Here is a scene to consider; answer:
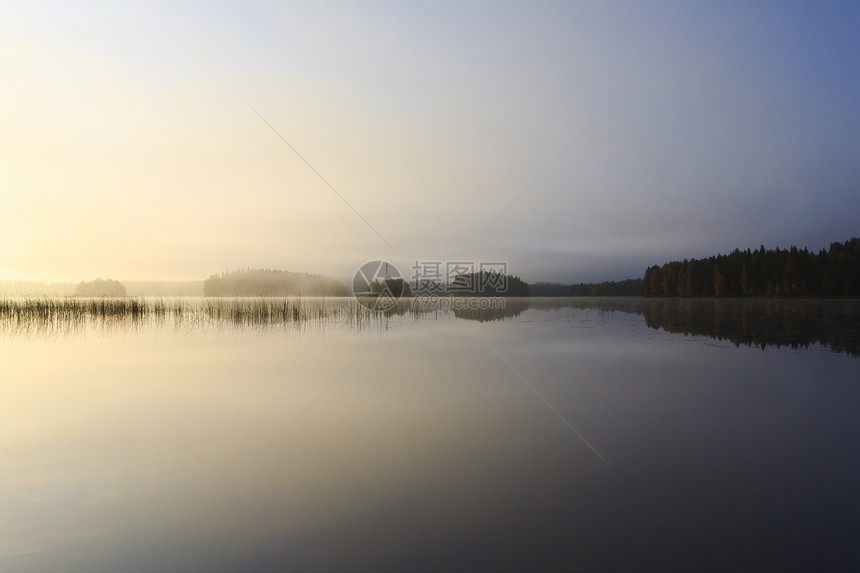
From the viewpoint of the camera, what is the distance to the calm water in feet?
10.4

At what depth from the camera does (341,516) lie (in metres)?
3.64

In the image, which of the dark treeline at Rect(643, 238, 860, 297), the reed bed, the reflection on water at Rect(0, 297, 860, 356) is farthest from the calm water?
the dark treeline at Rect(643, 238, 860, 297)

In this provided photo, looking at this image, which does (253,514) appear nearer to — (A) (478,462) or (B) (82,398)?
(A) (478,462)

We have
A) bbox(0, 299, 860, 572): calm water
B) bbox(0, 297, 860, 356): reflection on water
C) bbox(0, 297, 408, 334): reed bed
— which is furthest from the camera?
bbox(0, 297, 408, 334): reed bed

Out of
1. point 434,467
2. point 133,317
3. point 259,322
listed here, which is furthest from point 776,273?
point 434,467

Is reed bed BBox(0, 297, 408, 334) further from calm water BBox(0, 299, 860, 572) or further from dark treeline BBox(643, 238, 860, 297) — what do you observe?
dark treeline BBox(643, 238, 860, 297)

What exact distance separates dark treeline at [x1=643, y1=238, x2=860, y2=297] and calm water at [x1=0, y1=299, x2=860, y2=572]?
3051 inches

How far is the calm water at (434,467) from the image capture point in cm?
318

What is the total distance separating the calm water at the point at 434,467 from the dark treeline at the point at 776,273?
254 feet

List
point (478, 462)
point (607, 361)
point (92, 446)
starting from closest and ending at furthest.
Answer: point (478, 462)
point (92, 446)
point (607, 361)

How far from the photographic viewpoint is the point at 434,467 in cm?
458

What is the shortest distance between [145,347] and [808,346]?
62.2 feet

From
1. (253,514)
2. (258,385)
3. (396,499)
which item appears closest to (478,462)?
(396,499)

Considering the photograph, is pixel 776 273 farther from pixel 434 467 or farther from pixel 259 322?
pixel 434 467
